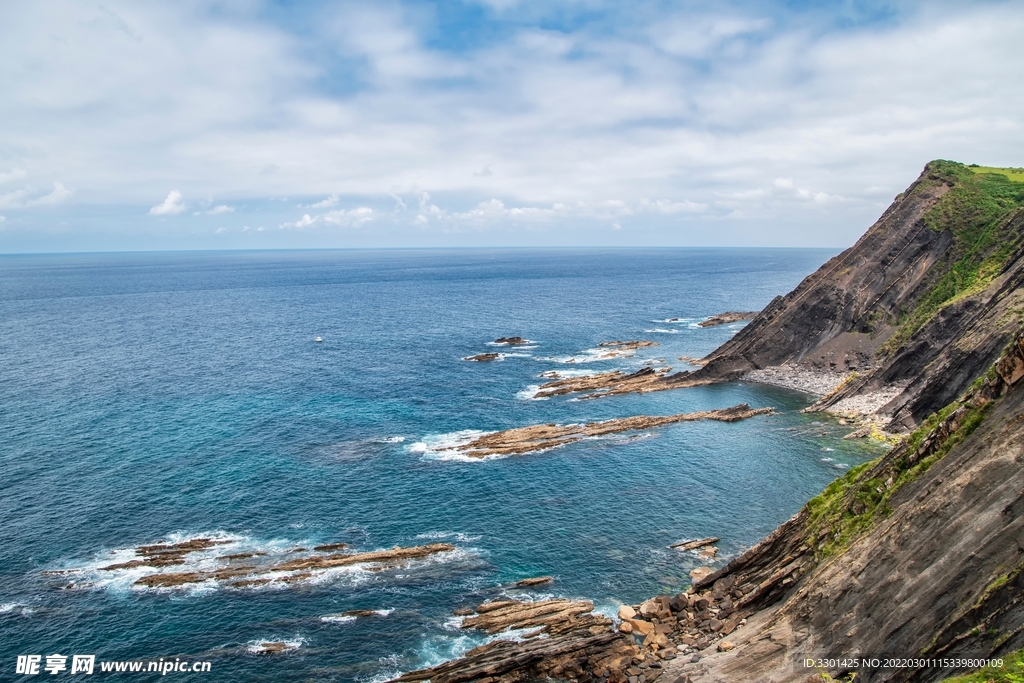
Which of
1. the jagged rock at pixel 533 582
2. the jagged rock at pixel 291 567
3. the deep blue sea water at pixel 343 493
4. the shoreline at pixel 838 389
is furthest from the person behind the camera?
the shoreline at pixel 838 389

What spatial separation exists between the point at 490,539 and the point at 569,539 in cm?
717

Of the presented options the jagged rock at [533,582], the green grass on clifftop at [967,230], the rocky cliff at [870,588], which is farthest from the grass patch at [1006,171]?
the jagged rock at [533,582]

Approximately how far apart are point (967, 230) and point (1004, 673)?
106627mm

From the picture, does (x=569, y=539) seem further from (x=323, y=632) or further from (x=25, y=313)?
(x=25, y=313)

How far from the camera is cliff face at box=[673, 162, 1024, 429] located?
89.1m

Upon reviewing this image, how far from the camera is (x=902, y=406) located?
7825 centimetres

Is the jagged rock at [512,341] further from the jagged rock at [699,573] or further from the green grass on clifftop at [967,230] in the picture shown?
the jagged rock at [699,573]

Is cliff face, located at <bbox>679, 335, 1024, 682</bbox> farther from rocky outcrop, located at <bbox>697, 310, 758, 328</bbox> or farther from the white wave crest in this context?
rocky outcrop, located at <bbox>697, 310, 758, 328</bbox>

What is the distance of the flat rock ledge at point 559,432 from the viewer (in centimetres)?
7700

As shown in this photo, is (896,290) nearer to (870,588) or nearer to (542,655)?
(870,588)

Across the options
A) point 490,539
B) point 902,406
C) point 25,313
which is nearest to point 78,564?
Answer: point 490,539

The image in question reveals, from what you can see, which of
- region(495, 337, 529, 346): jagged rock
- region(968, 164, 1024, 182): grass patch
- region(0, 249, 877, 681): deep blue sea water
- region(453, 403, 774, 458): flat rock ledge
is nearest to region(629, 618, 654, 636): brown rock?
region(0, 249, 877, 681): deep blue sea water

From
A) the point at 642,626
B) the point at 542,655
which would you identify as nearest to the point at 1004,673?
the point at 642,626

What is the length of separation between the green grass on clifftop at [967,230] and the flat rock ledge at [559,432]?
101 ft
